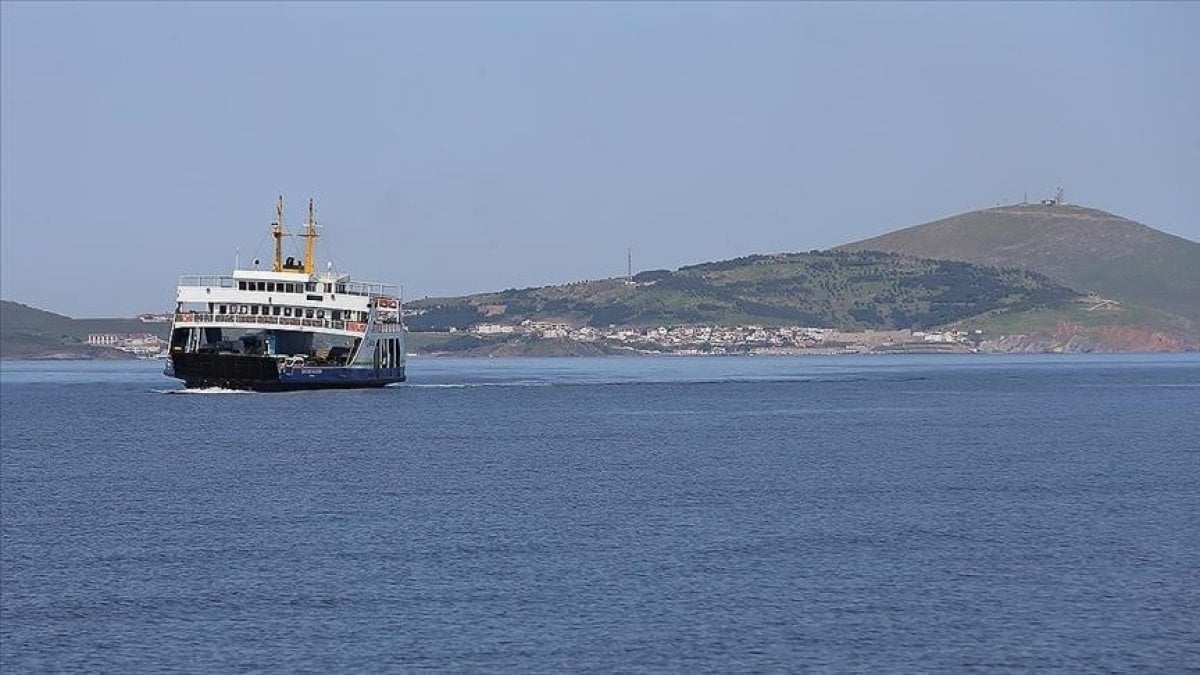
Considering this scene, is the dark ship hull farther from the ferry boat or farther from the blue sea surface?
the blue sea surface

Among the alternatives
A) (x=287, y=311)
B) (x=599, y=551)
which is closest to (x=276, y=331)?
(x=287, y=311)

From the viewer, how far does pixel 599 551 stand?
48125mm

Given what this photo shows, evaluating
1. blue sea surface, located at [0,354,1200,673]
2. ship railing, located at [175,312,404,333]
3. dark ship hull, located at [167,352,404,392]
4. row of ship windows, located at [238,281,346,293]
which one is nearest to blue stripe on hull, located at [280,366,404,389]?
dark ship hull, located at [167,352,404,392]

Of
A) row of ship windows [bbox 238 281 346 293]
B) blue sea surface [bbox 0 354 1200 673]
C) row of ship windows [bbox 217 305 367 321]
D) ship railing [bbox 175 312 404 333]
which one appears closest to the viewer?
blue sea surface [bbox 0 354 1200 673]

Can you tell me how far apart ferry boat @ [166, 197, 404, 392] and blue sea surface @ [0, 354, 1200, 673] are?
33928mm

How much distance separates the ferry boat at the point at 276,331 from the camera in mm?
131000

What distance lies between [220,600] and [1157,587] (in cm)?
2133

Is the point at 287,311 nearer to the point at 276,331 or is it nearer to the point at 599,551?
the point at 276,331

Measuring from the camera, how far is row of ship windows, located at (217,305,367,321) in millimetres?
133625

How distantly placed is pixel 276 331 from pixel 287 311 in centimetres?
170

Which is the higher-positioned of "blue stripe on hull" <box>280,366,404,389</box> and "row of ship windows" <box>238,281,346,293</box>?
"row of ship windows" <box>238,281,346,293</box>

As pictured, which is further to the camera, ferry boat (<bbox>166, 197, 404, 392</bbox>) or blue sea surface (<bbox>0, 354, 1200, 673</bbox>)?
ferry boat (<bbox>166, 197, 404, 392</bbox>)

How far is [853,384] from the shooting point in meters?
187

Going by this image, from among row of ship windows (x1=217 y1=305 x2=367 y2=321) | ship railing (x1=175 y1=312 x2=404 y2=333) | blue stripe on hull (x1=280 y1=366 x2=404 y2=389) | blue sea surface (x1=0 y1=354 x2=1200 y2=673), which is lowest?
blue sea surface (x1=0 y1=354 x2=1200 y2=673)
